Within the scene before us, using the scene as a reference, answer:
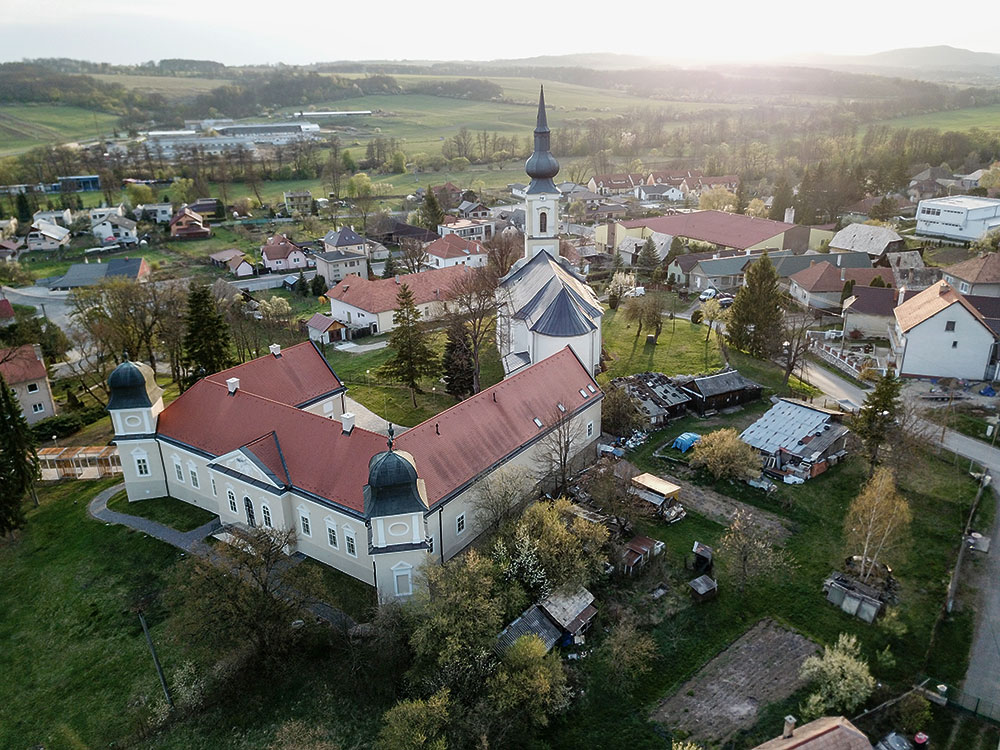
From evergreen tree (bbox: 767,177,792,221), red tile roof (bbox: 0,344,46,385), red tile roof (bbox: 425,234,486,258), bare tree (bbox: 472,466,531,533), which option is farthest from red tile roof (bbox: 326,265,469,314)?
evergreen tree (bbox: 767,177,792,221)

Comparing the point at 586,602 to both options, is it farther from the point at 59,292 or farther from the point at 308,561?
the point at 59,292

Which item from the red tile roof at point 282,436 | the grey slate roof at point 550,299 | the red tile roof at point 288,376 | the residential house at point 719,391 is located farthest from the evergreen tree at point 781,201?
the red tile roof at point 282,436

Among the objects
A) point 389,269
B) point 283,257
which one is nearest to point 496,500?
point 389,269

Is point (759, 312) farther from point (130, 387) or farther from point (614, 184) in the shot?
point (614, 184)

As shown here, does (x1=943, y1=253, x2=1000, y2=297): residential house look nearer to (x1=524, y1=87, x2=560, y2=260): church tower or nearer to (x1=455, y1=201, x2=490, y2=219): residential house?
(x1=524, y1=87, x2=560, y2=260): church tower

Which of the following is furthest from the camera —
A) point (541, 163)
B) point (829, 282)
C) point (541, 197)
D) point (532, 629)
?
point (829, 282)

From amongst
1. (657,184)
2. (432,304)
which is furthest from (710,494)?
(657,184)
